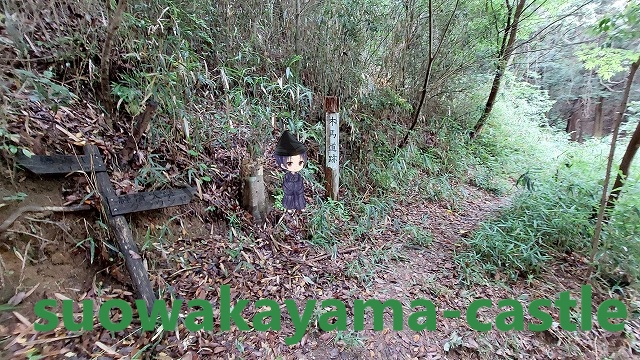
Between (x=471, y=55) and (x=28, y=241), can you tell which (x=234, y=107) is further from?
(x=471, y=55)

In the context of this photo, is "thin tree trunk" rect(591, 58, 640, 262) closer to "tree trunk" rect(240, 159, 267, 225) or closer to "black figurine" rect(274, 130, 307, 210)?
"black figurine" rect(274, 130, 307, 210)

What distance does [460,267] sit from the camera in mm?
3348

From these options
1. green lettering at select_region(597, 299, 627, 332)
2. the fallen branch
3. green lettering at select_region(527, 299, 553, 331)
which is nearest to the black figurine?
the fallen branch

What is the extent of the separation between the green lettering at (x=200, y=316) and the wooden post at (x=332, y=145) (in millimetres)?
2023

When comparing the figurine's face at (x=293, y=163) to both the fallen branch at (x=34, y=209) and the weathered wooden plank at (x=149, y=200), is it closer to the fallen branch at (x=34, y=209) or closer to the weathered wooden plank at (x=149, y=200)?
the weathered wooden plank at (x=149, y=200)

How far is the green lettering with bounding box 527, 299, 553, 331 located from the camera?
8.93ft

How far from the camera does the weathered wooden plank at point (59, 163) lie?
77.9 inches

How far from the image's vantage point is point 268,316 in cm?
244

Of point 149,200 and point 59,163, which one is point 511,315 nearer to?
point 149,200

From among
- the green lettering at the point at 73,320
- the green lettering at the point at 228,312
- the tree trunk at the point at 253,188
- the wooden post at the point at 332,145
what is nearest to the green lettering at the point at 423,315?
the green lettering at the point at 228,312

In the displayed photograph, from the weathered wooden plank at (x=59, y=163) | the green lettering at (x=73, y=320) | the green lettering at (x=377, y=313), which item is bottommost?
the green lettering at (x=377, y=313)

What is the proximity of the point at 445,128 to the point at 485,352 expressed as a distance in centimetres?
488

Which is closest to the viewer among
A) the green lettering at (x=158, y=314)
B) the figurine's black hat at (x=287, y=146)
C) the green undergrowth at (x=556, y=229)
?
the green lettering at (x=158, y=314)

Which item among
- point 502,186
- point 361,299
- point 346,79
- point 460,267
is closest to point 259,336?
point 361,299
